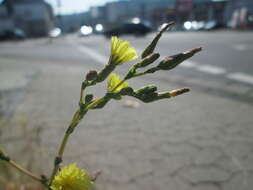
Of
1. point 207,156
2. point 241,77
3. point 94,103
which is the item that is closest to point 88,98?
point 94,103

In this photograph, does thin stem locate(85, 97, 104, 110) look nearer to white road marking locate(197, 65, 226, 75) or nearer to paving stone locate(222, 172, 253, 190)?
paving stone locate(222, 172, 253, 190)

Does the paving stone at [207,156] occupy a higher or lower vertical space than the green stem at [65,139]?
lower

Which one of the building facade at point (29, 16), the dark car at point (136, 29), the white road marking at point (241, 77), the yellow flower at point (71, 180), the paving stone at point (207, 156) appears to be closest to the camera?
the yellow flower at point (71, 180)

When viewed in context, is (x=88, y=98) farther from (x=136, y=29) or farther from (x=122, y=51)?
(x=136, y=29)

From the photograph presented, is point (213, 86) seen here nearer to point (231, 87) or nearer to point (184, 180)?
point (231, 87)

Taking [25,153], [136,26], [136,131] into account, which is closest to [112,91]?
[25,153]

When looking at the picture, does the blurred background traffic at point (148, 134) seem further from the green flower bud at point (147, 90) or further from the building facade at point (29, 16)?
the building facade at point (29, 16)

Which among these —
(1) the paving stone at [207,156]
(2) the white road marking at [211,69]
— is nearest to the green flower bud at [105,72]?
(1) the paving stone at [207,156]

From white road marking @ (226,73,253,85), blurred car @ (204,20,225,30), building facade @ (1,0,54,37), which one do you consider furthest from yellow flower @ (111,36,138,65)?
building facade @ (1,0,54,37)
